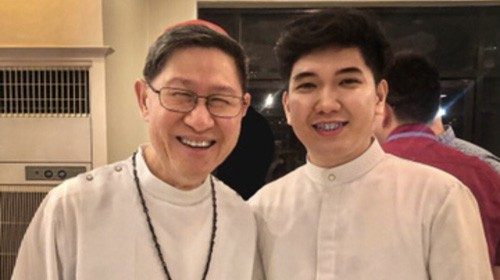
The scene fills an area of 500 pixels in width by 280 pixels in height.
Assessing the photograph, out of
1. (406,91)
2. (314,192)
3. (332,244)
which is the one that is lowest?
(332,244)

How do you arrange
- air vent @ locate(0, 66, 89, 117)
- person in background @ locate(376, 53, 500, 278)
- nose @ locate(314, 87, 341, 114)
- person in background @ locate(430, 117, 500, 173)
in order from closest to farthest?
nose @ locate(314, 87, 341, 114), person in background @ locate(376, 53, 500, 278), person in background @ locate(430, 117, 500, 173), air vent @ locate(0, 66, 89, 117)

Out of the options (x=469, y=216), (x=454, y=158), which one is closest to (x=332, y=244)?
(x=469, y=216)

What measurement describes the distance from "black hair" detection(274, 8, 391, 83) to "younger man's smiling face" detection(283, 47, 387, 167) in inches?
0.8

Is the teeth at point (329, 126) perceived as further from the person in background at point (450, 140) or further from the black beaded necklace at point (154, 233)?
the person in background at point (450, 140)

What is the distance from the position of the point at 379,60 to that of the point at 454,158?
0.53m

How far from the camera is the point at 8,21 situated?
2518mm

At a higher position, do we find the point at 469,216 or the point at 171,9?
the point at 171,9

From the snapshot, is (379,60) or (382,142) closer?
(379,60)

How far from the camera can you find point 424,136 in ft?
5.76

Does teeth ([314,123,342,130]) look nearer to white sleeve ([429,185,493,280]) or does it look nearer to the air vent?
white sleeve ([429,185,493,280])

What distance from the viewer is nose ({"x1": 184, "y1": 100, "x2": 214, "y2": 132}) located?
111 centimetres

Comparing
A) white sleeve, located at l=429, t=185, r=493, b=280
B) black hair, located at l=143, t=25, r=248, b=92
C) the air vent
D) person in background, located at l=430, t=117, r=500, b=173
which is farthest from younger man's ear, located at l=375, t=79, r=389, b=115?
the air vent

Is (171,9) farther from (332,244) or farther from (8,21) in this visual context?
(332,244)

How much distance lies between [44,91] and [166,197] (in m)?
1.55
